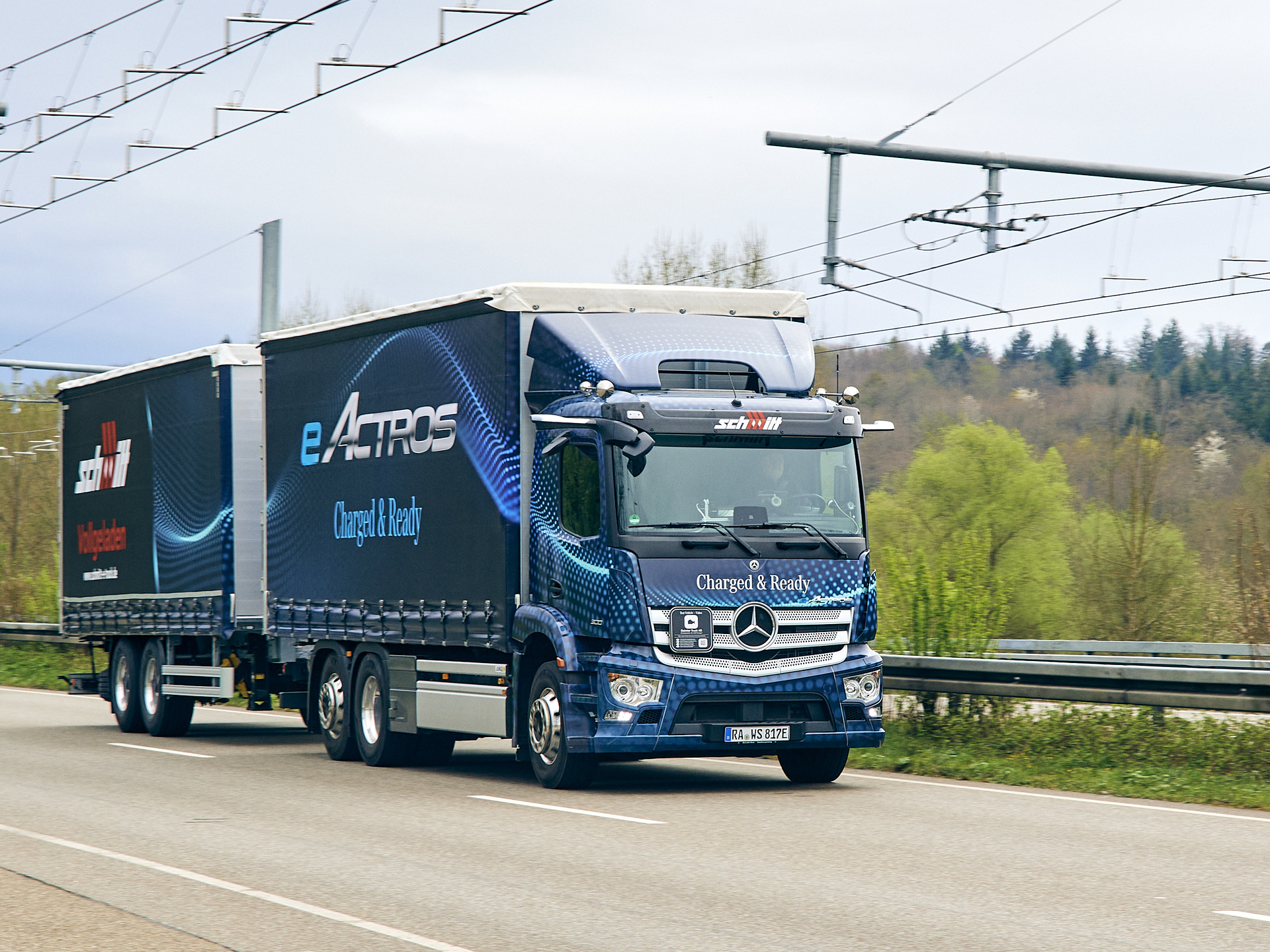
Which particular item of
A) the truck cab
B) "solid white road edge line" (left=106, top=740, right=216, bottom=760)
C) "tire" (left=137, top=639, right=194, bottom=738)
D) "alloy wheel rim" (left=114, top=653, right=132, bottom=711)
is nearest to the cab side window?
the truck cab

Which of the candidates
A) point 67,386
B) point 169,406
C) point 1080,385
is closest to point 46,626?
point 67,386

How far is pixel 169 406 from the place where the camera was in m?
20.4

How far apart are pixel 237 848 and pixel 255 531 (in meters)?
8.61

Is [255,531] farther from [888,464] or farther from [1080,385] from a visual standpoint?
[1080,385]

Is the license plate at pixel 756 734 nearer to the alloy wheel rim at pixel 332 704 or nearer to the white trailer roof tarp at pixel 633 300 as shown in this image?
the white trailer roof tarp at pixel 633 300

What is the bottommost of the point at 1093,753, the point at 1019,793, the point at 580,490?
the point at 1019,793

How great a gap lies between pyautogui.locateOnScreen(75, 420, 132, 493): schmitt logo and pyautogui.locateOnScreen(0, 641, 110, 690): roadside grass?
10.4 m

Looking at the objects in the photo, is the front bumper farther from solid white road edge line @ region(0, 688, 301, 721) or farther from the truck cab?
solid white road edge line @ region(0, 688, 301, 721)

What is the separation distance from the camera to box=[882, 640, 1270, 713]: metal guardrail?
14.1 metres

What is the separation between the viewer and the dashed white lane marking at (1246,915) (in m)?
7.86

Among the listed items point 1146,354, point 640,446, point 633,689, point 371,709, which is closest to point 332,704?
point 371,709

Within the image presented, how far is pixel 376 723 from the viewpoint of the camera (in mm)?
16391

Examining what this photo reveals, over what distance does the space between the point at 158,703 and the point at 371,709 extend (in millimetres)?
5463

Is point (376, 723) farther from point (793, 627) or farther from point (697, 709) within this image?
point (793, 627)
